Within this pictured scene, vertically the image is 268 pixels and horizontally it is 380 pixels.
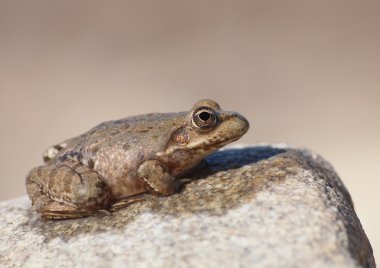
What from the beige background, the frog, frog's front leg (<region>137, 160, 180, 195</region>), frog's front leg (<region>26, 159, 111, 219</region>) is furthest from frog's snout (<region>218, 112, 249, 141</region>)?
the beige background

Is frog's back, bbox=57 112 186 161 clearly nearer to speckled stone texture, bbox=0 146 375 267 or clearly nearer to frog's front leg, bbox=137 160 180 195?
frog's front leg, bbox=137 160 180 195

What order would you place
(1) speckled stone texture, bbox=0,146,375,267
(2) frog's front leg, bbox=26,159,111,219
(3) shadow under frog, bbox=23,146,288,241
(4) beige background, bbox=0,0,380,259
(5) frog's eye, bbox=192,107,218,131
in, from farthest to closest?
1. (4) beige background, bbox=0,0,380,259
2. (5) frog's eye, bbox=192,107,218,131
3. (2) frog's front leg, bbox=26,159,111,219
4. (3) shadow under frog, bbox=23,146,288,241
5. (1) speckled stone texture, bbox=0,146,375,267

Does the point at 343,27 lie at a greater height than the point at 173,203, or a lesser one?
greater

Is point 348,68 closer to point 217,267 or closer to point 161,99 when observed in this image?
point 161,99

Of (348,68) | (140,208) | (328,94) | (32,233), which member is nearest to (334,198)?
(140,208)

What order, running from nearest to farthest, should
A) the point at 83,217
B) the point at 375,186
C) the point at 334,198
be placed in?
1. the point at 334,198
2. the point at 83,217
3. the point at 375,186

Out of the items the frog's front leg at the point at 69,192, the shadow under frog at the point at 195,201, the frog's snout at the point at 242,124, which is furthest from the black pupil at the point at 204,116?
the frog's front leg at the point at 69,192
